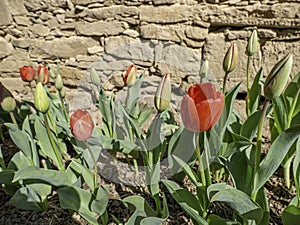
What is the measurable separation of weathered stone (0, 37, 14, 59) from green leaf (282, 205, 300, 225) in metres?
2.01

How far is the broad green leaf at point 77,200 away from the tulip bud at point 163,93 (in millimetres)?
440

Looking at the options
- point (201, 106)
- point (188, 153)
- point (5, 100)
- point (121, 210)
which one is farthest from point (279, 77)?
point (5, 100)

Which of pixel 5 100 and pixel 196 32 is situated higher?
pixel 196 32

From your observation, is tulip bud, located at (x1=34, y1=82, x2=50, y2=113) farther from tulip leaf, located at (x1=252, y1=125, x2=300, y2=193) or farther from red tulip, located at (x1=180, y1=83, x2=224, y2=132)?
tulip leaf, located at (x1=252, y1=125, x2=300, y2=193)

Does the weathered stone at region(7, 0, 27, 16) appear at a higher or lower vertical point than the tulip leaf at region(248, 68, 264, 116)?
higher

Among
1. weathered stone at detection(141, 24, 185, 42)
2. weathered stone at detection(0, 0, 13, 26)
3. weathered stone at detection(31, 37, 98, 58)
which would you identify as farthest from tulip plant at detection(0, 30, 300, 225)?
weathered stone at detection(0, 0, 13, 26)

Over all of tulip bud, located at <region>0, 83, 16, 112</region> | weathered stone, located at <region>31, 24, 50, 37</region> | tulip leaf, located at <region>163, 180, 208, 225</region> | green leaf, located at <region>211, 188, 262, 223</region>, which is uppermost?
weathered stone, located at <region>31, 24, 50, 37</region>

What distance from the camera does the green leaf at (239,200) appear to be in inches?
39.5

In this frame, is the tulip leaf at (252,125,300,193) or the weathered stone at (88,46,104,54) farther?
the weathered stone at (88,46,104,54)

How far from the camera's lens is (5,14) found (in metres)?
2.29

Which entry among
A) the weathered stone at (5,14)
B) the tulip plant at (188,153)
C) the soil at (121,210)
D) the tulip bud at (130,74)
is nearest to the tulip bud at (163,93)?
the tulip plant at (188,153)

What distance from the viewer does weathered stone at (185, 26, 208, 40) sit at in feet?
7.13

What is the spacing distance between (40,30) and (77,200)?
1.42m

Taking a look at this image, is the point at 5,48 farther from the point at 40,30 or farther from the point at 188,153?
the point at 188,153
